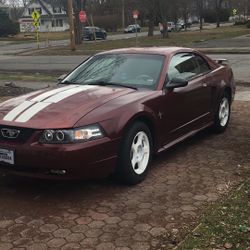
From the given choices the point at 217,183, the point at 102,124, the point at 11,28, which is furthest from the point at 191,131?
the point at 11,28

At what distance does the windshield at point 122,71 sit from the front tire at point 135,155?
731 mm

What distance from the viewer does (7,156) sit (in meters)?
4.64

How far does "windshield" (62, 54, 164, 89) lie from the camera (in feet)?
19.1

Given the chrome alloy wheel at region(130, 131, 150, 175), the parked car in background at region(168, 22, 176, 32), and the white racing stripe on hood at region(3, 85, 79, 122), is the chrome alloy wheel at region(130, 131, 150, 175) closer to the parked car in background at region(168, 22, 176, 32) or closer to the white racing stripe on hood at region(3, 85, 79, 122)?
the white racing stripe on hood at region(3, 85, 79, 122)

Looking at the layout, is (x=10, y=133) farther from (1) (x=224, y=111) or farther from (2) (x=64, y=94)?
(1) (x=224, y=111)

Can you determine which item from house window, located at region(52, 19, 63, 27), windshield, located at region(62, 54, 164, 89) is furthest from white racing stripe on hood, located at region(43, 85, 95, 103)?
house window, located at region(52, 19, 63, 27)

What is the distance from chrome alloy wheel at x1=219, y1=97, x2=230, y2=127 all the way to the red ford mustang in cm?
39

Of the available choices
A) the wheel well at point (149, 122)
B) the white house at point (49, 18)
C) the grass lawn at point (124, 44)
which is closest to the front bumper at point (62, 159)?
the wheel well at point (149, 122)

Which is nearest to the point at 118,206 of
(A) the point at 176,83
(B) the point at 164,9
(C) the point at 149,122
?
(C) the point at 149,122

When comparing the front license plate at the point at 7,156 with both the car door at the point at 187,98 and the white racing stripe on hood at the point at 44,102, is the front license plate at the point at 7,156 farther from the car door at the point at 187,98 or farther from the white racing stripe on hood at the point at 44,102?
the car door at the point at 187,98

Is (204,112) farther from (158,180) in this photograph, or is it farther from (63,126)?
(63,126)

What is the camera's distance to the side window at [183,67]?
6.10 m

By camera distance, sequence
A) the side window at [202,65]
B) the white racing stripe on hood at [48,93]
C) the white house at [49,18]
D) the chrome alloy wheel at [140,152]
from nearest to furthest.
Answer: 1. the chrome alloy wheel at [140,152]
2. the white racing stripe on hood at [48,93]
3. the side window at [202,65]
4. the white house at [49,18]

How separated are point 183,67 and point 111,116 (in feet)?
6.54
